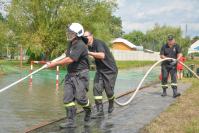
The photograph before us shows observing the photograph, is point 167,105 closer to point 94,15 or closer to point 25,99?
point 25,99

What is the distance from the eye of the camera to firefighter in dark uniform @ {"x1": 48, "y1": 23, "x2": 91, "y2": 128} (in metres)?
8.79

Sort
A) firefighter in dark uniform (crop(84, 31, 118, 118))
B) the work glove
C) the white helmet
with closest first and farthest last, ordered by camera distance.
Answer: the white helmet
firefighter in dark uniform (crop(84, 31, 118, 118))
the work glove

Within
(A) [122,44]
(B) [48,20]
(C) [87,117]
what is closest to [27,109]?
(C) [87,117]

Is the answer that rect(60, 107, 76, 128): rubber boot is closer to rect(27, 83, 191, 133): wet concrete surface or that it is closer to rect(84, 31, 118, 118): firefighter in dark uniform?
rect(27, 83, 191, 133): wet concrete surface

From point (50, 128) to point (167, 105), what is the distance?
489 cm

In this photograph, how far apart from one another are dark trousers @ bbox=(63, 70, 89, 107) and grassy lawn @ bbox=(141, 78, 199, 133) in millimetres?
1278

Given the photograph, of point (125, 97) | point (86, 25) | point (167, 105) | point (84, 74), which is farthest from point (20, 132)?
point (86, 25)

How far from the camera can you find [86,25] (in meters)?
45.9

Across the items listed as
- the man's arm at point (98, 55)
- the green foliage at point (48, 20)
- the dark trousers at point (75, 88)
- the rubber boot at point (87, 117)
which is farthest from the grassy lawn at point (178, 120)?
the green foliage at point (48, 20)

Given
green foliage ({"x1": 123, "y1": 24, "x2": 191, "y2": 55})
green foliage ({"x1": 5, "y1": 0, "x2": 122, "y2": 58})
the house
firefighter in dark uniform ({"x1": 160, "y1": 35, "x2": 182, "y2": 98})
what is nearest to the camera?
firefighter in dark uniform ({"x1": 160, "y1": 35, "x2": 182, "y2": 98})

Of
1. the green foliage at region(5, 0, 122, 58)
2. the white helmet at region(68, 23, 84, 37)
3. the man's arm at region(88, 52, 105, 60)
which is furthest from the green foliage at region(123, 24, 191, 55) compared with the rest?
the white helmet at region(68, 23, 84, 37)

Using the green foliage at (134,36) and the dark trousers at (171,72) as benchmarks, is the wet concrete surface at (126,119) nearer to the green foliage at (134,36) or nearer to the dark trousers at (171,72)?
the dark trousers at (171,72)

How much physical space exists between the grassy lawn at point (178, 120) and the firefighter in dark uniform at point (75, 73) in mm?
1326

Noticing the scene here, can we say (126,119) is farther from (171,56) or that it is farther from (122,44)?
(122,44)
